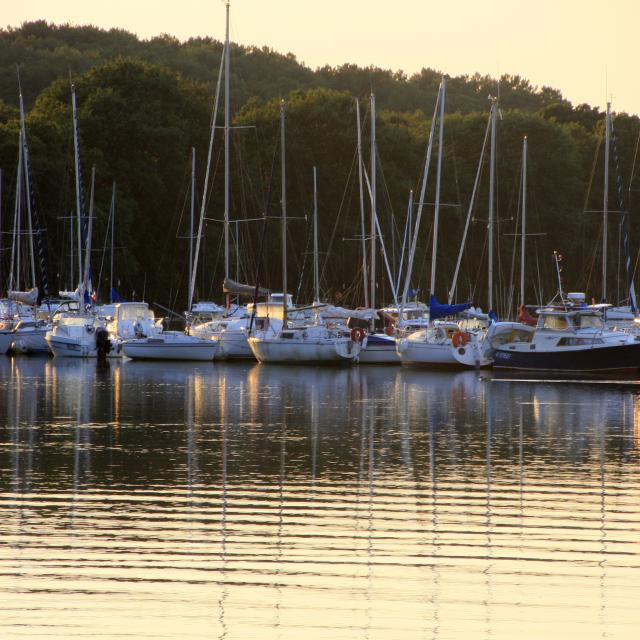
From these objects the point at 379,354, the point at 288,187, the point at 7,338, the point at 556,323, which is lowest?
the point at 379,354

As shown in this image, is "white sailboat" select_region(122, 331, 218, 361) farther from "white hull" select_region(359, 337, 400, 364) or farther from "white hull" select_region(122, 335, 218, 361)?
"white hull" select_region(359, 337, 400, 364)

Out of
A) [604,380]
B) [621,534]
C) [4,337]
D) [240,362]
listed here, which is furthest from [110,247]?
[621,534]

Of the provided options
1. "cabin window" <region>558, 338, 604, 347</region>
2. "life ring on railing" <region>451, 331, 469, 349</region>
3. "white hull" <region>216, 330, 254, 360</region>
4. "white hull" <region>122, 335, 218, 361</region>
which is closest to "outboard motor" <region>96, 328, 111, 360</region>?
"white hull" <region>122, 335, 218, 361</region>

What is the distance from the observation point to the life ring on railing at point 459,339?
57.7 m

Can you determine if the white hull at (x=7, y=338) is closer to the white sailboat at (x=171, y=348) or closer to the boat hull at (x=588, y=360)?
the white sailboat at (x=171, y=348)

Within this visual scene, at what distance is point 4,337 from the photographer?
226 feet

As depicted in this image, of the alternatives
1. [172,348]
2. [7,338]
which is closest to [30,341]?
[7,338]

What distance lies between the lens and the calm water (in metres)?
14.4

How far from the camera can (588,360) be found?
54.1m

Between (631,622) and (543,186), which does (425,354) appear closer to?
(631,622)

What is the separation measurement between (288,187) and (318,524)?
299ft

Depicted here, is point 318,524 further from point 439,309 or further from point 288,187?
point 288,187

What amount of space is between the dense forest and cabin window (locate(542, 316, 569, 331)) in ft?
89.9

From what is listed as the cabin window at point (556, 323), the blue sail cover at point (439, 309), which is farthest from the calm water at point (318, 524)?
the blue sail cover at point (439, 309)
